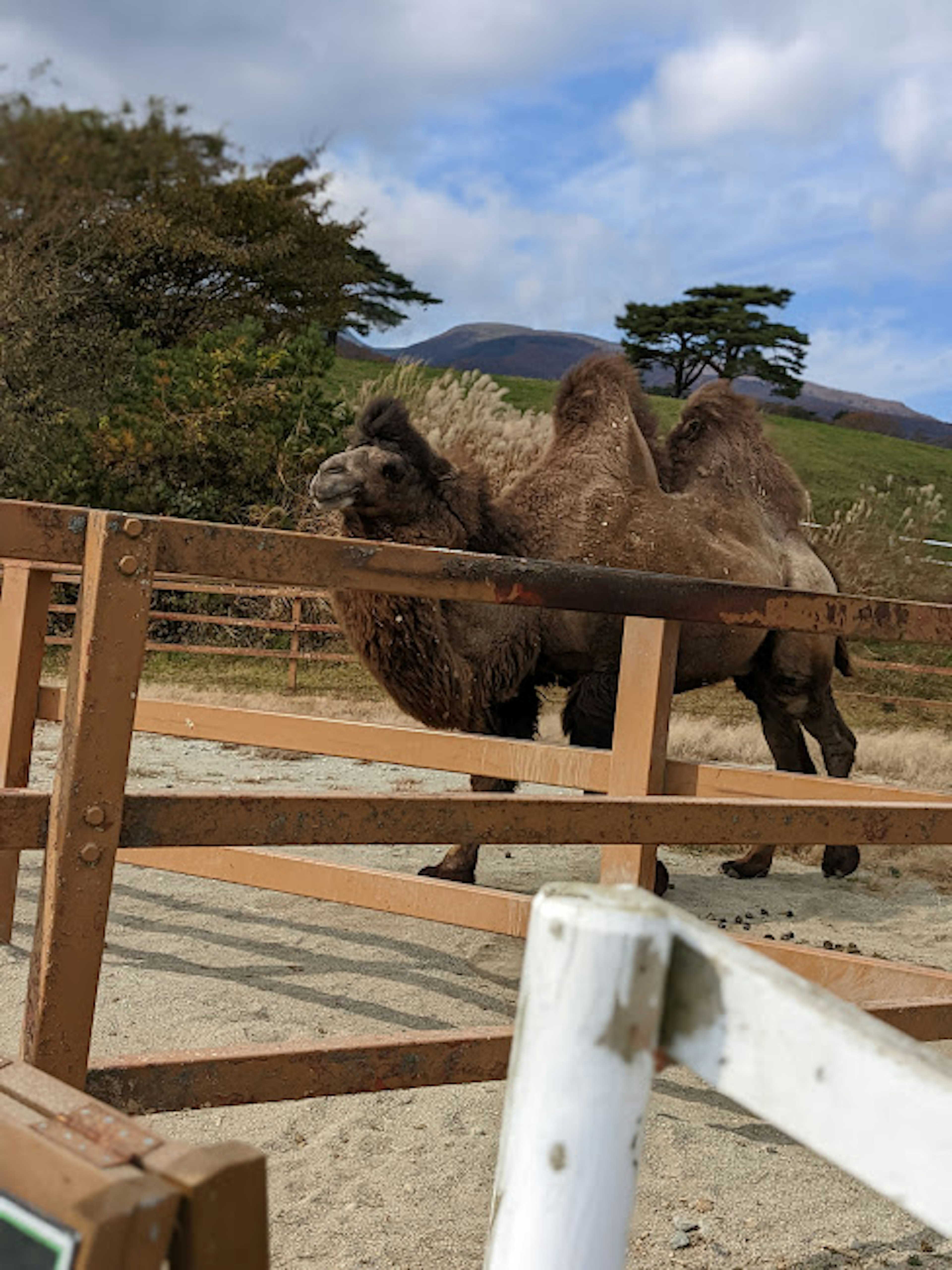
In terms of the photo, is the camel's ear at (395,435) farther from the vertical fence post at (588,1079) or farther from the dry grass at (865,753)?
the vertical fence post at (588,1079)

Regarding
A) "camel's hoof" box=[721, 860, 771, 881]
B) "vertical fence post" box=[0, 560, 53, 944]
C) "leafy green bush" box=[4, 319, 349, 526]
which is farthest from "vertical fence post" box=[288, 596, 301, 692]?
"vertical fence post" box=[0, 560, 53, 944]

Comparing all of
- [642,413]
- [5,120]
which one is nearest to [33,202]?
[5,120]

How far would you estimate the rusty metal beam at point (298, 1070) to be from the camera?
1985 millimetres

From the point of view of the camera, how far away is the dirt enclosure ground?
2.61 m

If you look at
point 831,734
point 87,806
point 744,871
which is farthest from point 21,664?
point 831,734

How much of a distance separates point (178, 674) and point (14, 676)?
9407mm

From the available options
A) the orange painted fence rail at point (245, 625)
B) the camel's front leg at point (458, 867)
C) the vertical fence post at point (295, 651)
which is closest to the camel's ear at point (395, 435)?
the camel's front leg at point (458, 867)

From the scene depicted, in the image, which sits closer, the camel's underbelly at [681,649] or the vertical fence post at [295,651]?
the camel's underbelly at [681,649]

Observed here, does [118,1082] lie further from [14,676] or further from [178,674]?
[178,674]

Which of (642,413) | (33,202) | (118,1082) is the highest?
(642,413)

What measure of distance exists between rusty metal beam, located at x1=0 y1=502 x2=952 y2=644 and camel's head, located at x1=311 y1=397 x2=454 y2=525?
9.52 ft

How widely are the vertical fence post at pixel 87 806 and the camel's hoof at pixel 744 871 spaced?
5035 millimetres

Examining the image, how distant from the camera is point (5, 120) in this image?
132 cm

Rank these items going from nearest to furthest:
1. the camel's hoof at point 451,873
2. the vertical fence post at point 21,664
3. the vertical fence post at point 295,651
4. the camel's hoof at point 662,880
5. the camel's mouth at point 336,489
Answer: the vertical fence post at point 21,664
the camel's hoof at point 451,873
the camel's mouth at point 336,489
the camel's hoof at point 662,880
the vertical fence post at point 295,651
